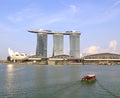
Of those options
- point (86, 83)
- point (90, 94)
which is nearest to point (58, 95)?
point (90, 94)

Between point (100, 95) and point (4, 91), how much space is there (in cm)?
1624

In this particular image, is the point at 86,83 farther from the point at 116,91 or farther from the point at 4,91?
the point at 4,91

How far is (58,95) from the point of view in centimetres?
4353

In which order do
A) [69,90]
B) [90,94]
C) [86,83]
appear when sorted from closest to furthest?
1. [90,94]
2. [69,90]
3. [86,83]

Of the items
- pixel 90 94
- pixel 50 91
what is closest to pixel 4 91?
pixel 50 91

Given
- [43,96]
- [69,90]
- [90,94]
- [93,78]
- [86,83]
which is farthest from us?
[93,78]

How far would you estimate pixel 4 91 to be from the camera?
47656mm

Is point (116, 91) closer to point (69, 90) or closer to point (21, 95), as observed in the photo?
point (69, 90)

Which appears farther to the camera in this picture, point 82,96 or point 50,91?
point 50,91

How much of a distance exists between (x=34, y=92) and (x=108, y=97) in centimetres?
1213

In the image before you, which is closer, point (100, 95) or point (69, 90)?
point (100, 95)

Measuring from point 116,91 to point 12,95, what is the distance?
58.3ft

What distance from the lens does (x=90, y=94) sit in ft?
149

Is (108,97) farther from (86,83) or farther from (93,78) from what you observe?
(93,78)
